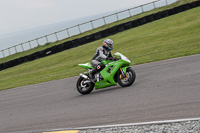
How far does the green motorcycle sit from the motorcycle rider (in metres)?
0.13

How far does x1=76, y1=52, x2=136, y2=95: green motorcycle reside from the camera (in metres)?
9.65

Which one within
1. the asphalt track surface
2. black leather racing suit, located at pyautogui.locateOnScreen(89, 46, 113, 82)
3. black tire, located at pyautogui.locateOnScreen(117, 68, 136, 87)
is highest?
black leather racing suit, located at pyautogui.locateOnScreen(89, 46, 113, 82)

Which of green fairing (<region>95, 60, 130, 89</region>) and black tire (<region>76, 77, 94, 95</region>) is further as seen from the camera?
black tire (<region>76, 77, 94, 95</region>)

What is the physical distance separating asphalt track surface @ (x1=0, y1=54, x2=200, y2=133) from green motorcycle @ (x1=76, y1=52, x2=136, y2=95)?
0.94 ft

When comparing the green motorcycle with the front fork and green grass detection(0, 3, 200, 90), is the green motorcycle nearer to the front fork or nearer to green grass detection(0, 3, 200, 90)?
the front fork

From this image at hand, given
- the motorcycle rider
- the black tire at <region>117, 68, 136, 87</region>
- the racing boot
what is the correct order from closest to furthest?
the black tire at <region>117, 68, 136, 87</region> < the motorcycle rider < the racing boot

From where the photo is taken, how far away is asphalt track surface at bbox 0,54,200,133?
6420 millimetres

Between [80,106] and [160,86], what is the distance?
2317 millimetres

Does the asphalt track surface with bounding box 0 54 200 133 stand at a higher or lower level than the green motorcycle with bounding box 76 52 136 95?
lower

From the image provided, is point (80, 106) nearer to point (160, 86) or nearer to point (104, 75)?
point (104, 75)

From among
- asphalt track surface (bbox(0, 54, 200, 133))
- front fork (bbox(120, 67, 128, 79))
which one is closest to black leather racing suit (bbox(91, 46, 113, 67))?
front fork (bbox(120, 67, 128, 79))

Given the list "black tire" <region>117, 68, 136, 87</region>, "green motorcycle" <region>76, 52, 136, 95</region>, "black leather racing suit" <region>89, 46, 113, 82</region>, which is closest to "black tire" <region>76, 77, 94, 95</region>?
"green motorcycle" <region>76, 52, 136, 95</region>

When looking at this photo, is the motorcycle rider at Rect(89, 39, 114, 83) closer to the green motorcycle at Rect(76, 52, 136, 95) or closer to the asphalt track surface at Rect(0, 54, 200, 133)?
the green motorcycle at Rect(76, 52, 136, 95)

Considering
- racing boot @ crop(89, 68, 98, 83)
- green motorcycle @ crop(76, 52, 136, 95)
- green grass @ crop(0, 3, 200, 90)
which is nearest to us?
green motorcycle @ crop(76, 52, 136, 95)
